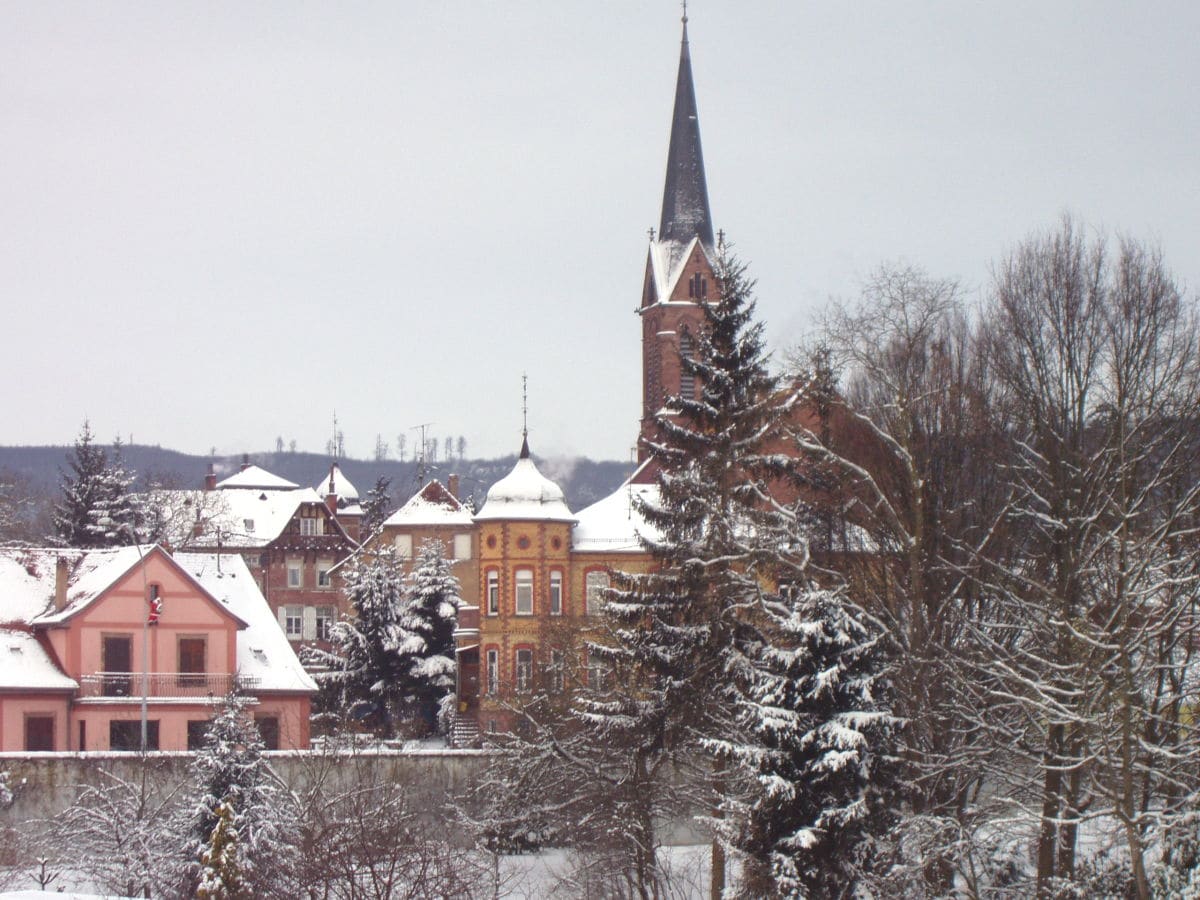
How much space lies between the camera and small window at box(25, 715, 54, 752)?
137ft

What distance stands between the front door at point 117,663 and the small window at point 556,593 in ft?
61.9

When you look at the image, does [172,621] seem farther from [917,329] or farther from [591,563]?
[917,329]

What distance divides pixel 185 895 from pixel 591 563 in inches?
1227

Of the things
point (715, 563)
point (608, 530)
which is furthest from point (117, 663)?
point (608, 530)

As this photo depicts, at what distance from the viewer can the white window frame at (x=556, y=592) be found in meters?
59.3

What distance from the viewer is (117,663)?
4366 centimetres

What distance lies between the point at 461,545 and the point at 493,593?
16.0 meters

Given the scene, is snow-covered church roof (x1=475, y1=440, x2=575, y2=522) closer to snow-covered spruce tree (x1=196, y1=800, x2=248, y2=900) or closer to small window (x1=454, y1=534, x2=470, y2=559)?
small window (x1=454, y1=534, x2=470, y2=559)

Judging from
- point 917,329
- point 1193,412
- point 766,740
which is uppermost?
point 917,329

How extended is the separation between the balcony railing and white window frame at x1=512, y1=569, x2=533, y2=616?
16.3 metres

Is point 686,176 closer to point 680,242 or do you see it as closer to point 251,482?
point 680,242

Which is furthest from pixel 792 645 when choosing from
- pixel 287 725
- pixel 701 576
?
pixel 287 725

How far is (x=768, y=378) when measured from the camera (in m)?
30.7

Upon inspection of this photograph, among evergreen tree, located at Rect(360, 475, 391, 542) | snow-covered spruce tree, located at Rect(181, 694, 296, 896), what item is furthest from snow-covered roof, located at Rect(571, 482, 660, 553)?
evergreen tree, located at Rect(360, 475, 391, 542)
